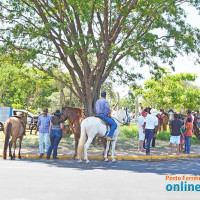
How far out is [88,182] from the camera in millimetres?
8867

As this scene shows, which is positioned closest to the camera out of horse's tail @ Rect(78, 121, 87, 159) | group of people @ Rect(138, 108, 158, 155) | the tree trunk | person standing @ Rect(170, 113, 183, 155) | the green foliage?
horse's tail @ Rect(78, 121, 87, 159)

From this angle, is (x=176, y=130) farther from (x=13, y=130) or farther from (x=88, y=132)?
(x=13, y=130)

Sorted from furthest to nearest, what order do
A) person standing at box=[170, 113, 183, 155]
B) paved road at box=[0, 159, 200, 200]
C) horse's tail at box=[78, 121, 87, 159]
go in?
person standing at box=[170, 113, 183, 155], horse's tail at box=[78, 121, 87, 159], paved road at box=[0, 159, 200, 200]

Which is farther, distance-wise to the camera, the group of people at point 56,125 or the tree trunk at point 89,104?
the tree trunk at point 89,104

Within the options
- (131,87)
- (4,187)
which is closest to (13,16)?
(131,87)

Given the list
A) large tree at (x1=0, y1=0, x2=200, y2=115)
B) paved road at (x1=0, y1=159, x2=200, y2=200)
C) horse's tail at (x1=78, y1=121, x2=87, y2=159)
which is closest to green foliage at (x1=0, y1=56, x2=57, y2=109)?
large tree at (x1=0, y1=0, x2=200, y2=115)

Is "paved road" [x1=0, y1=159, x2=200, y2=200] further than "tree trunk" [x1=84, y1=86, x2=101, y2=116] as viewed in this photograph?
No

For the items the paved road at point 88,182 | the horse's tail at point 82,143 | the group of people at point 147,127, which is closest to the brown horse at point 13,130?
the paved road at point 88,182

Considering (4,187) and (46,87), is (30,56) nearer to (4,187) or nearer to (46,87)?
(4,187)

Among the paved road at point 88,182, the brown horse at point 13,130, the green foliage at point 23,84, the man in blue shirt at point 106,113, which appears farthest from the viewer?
the green foliage at point 23,84

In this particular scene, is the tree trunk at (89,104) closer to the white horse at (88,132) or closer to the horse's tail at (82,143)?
the white horse at (88,132)

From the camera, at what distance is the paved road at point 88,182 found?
288 inches

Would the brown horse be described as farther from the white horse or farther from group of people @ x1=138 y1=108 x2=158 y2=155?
group of people @ x1=138 y1=108 x2=158 y2=155

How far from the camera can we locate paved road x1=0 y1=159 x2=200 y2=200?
24.0ft
